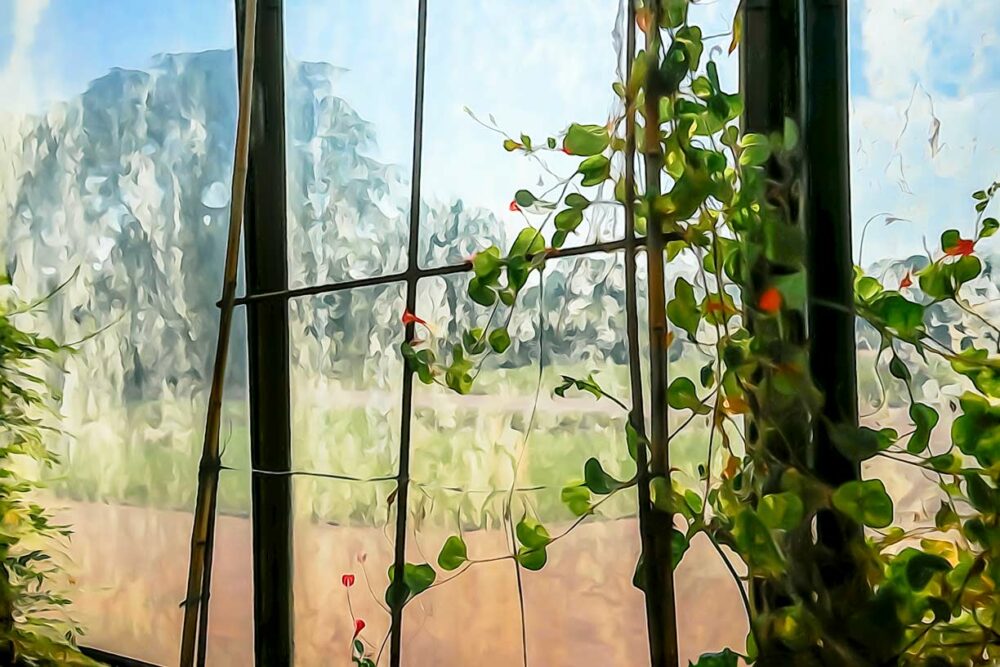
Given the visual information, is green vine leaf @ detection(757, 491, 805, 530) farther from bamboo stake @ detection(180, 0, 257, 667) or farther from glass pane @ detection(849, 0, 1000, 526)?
bamboo stake @ detection(180, 0, 257, 667)

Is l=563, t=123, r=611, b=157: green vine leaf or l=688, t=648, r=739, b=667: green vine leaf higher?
l=563, t=123, r=611, b=157: green vine leaf

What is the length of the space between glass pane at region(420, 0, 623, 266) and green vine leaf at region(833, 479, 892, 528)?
0.32 metres

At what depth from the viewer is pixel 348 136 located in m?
1.11

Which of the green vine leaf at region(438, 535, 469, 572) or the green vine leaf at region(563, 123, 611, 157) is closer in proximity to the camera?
the green vine leaf at region(563, 123, 611, 157)

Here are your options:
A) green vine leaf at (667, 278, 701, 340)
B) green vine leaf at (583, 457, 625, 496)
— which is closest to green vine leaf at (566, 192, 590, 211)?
green vine leaf at (667, 278, 701, 340)

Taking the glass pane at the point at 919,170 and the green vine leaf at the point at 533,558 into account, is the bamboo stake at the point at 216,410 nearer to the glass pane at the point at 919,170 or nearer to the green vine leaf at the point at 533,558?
the green vine leaf at the point at 533,558

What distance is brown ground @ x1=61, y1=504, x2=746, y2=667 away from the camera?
925mm

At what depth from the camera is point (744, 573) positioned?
86 cm

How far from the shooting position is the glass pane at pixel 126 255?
1.26 meters

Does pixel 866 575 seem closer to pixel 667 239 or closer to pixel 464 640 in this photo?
pixel 667 239

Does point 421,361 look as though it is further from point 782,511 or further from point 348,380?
point 782,511

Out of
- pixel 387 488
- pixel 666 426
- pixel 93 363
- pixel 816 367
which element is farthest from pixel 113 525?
pixel 816 367

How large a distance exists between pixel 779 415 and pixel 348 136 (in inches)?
22.8

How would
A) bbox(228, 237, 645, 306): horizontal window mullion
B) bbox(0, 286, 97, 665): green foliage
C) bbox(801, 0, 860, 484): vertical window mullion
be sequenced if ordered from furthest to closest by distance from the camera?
bbox(0, 286, 97, 665): green foliage, bbox(228, 237, 645, 306): horizontal window mullion, bbox(801, 0, 860, 484): vertical window mullion
